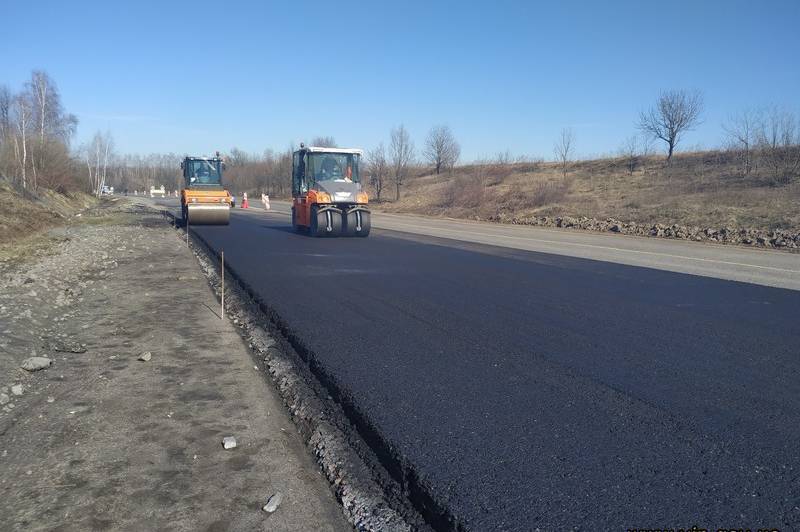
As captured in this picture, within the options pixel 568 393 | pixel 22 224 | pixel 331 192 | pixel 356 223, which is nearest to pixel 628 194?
pixel 356 223

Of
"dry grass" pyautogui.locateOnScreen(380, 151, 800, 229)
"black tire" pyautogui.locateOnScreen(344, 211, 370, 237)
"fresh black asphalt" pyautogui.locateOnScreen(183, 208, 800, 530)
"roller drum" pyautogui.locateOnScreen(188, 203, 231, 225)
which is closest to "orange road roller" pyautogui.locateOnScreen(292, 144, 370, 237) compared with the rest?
"black tire" pyautogui.locateOnScreen(344, 211, 370, 237)

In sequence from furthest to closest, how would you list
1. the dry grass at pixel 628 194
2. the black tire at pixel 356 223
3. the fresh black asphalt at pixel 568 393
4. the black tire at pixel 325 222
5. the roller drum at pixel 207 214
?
the dry grass at pixel 628 194 → the roller drum at pixel 207 214 → the black tire at pixel 356 223 → the black tire at pixel 325 222 → the fresh black asphalt at pixel 568 393

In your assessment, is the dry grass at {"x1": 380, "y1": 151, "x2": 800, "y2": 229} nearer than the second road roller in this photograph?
No

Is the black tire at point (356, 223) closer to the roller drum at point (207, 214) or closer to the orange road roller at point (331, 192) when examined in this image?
the orange road roller at point (331, 192)

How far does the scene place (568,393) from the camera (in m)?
5.23

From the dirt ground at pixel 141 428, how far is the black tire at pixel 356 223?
11653mm

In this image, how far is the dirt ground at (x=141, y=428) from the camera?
11.6ft

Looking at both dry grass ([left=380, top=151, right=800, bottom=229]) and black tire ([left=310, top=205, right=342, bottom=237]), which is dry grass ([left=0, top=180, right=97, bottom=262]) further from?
dry grass ([left=380, top=151, right=800, bottom=229])

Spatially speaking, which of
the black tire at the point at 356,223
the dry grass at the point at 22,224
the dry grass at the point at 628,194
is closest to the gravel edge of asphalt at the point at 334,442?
the dry grass at the point at 22,224

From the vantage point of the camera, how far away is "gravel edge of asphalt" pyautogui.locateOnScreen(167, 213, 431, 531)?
354 centimetres

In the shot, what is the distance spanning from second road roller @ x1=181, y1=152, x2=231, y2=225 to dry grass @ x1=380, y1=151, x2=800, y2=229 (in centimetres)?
1776

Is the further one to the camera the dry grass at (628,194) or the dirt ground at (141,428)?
the dry grass at (628,194)

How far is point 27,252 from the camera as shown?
53.1 ft

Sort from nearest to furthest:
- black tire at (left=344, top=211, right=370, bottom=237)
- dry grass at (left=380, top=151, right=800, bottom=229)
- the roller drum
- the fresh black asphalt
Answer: the fresh black asphalt
black tire at (left=344, top=211, right=370, bottom=237)
the roller drum
dry grass at (left=380, top=151, right=800, bottom=229)
